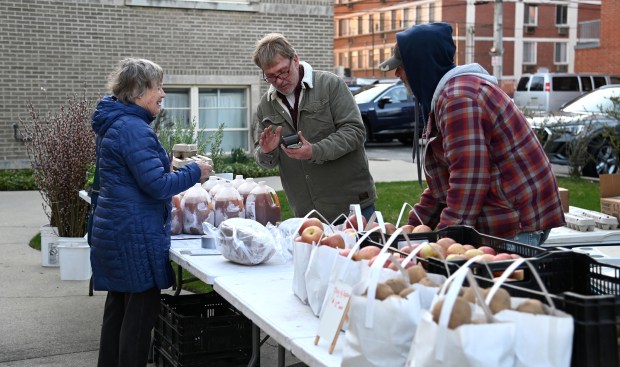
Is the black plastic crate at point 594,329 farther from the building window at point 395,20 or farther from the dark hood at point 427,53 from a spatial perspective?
the building window at point 395,20

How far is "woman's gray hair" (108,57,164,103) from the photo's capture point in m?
4.06

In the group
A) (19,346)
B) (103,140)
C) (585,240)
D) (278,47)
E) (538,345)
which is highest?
(278,47)

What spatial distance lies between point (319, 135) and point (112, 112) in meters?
1.37

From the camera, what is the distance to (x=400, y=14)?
2290 inches

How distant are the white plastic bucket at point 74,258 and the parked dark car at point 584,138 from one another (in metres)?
7.80

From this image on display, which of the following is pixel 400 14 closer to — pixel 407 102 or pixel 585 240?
pixel 407 102

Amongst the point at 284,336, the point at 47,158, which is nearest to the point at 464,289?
the point at 284,336

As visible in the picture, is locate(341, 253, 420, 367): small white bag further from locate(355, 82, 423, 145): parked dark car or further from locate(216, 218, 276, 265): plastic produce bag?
locate(355, 82, 423, 145): parked dark car

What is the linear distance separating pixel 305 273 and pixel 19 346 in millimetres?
3259

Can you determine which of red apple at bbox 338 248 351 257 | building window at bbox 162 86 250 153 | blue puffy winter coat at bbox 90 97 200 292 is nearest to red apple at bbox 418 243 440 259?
red apple at bbox 338 248 351 257

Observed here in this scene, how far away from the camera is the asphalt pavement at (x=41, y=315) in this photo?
550 centimetres

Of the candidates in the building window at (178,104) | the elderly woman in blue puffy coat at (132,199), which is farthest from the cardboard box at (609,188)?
the building window at (178,104)

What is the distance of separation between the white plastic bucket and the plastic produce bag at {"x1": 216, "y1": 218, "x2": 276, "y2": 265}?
3478mm

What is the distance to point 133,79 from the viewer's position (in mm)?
4062
